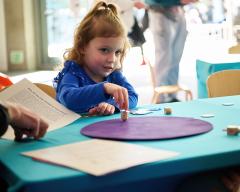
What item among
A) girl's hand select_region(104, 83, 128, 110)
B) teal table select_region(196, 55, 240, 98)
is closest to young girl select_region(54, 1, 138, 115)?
girl's hand select_region(104, 83, 128, 110)

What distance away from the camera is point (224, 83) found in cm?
212

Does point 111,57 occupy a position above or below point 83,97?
above

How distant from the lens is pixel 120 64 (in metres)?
1.78

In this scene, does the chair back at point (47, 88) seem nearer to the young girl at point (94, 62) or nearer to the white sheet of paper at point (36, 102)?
the young girl at point (94, 62)

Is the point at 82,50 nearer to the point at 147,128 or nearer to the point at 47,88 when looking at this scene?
the point at 47,88

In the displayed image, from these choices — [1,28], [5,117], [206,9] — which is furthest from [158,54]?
[5,117]

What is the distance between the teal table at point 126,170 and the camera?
0.77 m

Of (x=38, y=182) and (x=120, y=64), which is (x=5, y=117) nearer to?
(x=38, y=182)

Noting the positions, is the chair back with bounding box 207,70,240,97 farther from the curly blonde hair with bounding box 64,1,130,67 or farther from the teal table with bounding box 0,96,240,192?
the teal table with bounding box 0,96,240,192

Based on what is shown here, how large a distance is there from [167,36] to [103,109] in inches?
99.8

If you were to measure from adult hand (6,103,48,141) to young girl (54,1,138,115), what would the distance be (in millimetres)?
396

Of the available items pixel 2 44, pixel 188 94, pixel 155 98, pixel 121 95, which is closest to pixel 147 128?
pixel 121 95

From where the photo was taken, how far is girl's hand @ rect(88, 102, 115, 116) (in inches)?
54.2

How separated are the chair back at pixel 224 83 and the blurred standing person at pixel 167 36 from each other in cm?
173
